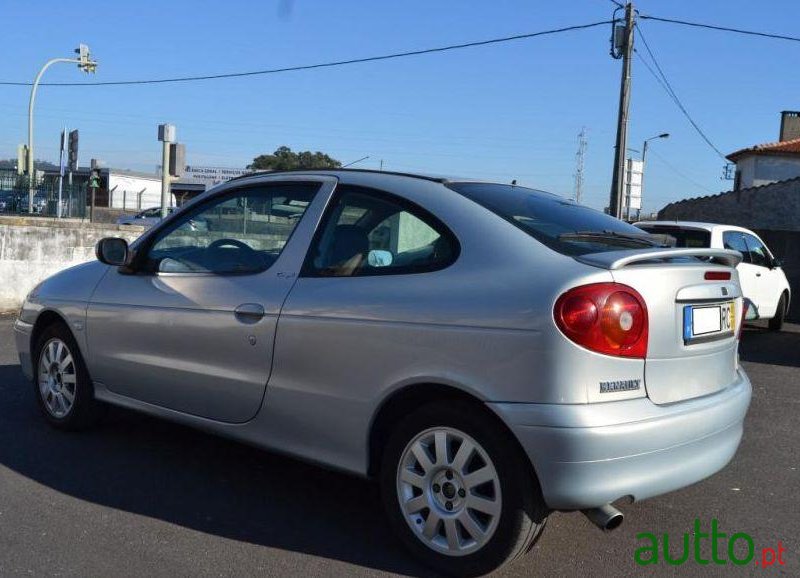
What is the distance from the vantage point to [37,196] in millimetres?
19953

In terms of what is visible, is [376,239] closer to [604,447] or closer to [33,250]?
[604,447]

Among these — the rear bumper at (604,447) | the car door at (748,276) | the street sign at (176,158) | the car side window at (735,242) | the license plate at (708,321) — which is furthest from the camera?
the street sign at (176,158)

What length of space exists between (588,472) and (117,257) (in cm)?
308

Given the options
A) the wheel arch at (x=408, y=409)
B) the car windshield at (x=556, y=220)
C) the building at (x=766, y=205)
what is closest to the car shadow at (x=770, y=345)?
the building at (x=766, y=205)

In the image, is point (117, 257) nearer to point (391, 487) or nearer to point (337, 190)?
point (337, 190)

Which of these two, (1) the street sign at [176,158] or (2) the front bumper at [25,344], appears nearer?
(2) the front bumper at [25,344]

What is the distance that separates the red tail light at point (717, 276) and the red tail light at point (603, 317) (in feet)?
1.76

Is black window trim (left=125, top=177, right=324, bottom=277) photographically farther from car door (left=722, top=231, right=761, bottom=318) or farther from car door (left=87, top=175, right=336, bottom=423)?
car door (left=722, top=231, right=761, bottom=318)

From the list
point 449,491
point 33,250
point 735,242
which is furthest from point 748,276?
point 33,250

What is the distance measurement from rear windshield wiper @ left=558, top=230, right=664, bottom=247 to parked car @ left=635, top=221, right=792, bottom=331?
670 cm

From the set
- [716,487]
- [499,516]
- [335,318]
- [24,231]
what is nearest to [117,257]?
[335,318]

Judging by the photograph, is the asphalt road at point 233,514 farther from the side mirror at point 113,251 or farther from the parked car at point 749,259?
the parked car at point 749,259

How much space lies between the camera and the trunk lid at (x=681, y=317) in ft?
10.6

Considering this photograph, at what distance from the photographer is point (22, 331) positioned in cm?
558
